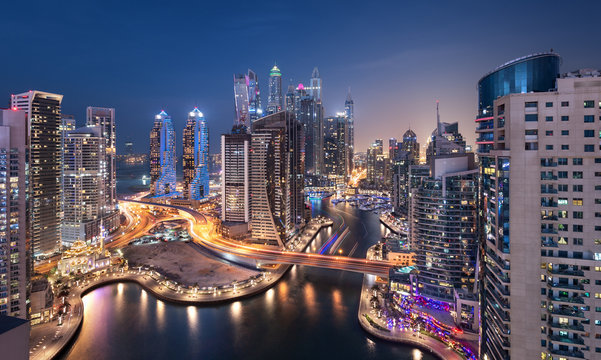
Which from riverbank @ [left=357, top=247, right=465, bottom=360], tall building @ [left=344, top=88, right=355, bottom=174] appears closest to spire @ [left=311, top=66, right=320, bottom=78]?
tall building @ [left=344, top=88, right=355, bottom=174]

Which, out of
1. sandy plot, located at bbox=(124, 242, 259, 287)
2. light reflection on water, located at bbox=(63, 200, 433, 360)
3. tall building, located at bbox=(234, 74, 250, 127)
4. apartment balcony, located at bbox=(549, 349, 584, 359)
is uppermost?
tall building, located at bbox=(234, 74, 250, 127)

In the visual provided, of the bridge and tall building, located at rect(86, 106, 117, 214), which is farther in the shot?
tall building, located at rect(86, 106, 117, 214)

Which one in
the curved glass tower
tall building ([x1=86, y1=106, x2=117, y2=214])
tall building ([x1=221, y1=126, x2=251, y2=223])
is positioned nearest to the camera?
the curved glass tower

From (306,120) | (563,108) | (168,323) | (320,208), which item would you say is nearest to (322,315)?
(168,323)

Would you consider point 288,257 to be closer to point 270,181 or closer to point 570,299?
point 270,181

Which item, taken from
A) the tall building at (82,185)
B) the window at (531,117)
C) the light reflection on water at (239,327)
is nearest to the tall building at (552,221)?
the window at (531,117)

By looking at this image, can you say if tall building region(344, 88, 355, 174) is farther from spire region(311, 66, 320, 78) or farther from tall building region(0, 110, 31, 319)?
tall building region(0, 110, 31, 319)
